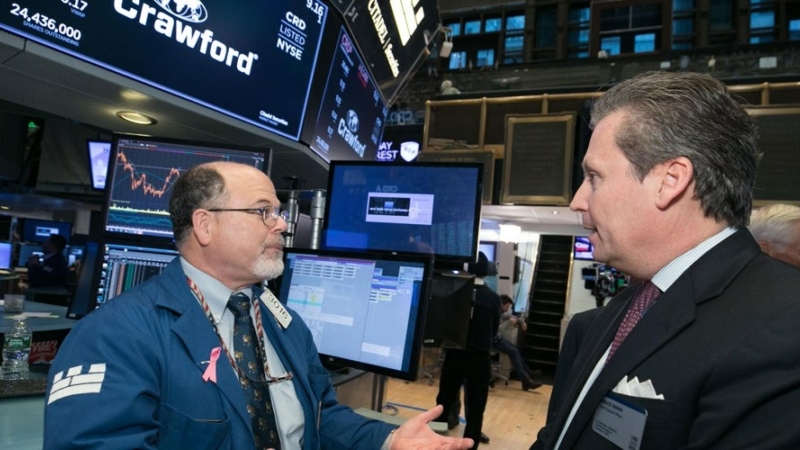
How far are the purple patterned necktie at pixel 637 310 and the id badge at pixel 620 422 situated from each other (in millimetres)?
169

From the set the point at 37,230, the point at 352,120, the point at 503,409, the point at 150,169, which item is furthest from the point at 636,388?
the point at 37,230

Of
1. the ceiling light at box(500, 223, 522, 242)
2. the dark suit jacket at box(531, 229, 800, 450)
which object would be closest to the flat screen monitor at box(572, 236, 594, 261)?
the ceiling light at box(500, 223, 522, 242)

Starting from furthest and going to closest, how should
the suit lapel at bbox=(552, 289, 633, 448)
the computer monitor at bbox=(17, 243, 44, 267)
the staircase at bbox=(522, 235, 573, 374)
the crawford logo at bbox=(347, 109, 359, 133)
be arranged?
1. the computer monitor at bbox=(17, 243, 44, 267)
2. the staircase at bbox=(522, 235, 573, 374)
3. the crawford logo at bbox=(347, 109, 359, 133)
4. the suit lapel at bbox=(552, 289, 633, 448)

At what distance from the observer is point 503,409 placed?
670 centimetres

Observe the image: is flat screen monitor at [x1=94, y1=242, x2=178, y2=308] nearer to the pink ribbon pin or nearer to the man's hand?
the pink ribbon pin

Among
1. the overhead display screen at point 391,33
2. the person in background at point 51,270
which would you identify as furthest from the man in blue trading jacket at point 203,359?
the person in background at point 51,270

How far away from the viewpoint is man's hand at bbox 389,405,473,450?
1.34 metres

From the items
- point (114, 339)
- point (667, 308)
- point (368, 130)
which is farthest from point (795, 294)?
point (368, 130)

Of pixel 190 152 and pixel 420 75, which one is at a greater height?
pixel 420 75

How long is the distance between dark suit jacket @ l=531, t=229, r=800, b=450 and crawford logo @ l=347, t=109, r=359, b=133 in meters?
2.84

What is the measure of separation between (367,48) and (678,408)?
3301 millimetres

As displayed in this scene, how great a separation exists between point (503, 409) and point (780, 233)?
513 cm

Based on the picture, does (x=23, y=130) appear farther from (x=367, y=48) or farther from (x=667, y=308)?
(x=667, y=308)

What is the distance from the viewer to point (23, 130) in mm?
5176
